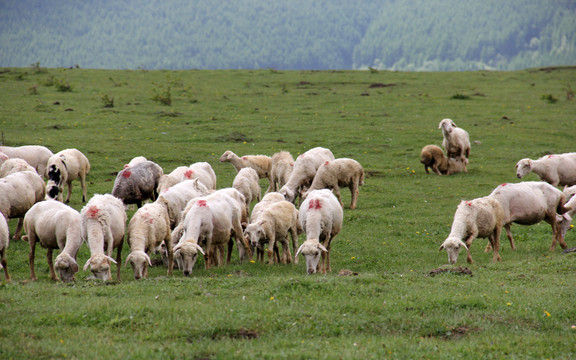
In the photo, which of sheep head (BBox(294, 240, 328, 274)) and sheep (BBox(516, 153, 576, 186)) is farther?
sheep (BBox(516, 153, 576, 186))

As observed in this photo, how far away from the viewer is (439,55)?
161125 millimetres

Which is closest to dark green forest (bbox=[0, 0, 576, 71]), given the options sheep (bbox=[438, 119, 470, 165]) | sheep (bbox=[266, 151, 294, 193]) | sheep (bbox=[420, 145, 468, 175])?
sheep (bbox=[438, 119, 470, 165])

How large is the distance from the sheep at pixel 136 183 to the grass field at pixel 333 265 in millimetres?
2814

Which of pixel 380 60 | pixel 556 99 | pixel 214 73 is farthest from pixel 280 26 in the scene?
pixel 556 99

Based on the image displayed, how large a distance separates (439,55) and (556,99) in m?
122

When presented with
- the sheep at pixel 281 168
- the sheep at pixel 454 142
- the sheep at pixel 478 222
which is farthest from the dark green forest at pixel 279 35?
the sheep at pixel 478 222

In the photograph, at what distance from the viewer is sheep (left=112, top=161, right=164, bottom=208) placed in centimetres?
1733

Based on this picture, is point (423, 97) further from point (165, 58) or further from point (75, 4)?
point (75, 4)

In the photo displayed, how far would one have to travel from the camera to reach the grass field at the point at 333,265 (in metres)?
7.96

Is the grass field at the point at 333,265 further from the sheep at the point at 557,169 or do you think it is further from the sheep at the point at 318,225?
the sheep at the point at 557,169

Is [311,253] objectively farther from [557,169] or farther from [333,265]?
[557,169]

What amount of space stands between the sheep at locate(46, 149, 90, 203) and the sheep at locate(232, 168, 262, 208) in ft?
17.2

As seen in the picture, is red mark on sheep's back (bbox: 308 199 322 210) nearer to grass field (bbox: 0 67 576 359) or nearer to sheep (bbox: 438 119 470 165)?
grass field (bbox: 0 67 576 359)

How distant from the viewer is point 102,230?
11930 mm
